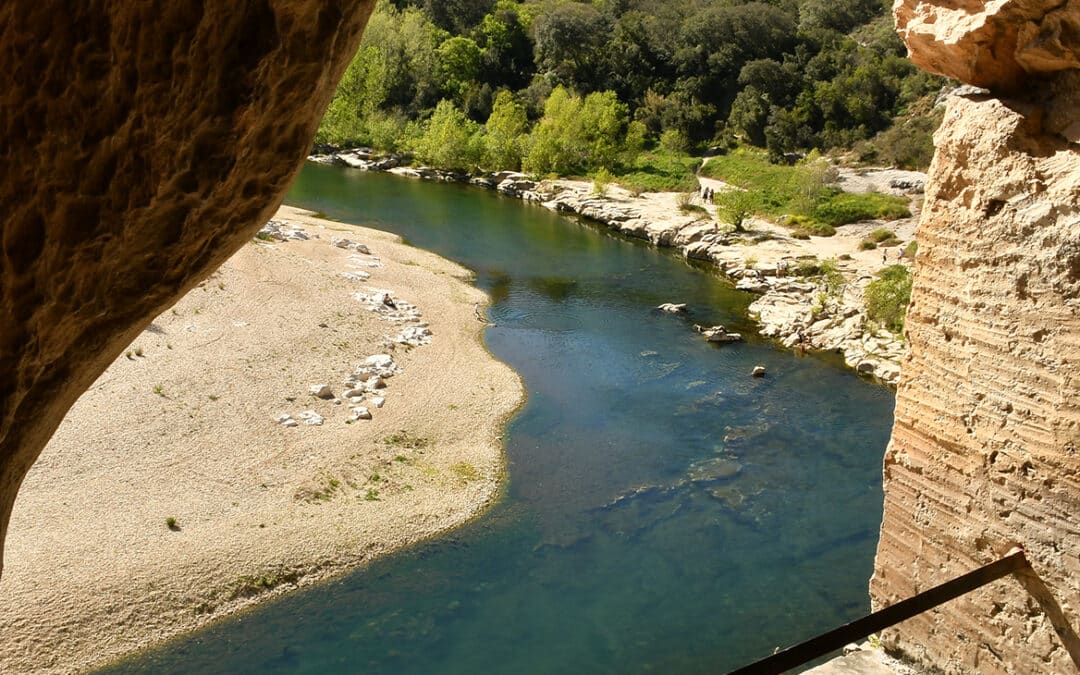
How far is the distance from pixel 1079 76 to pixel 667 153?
47817mm

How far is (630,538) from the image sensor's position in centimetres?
1567

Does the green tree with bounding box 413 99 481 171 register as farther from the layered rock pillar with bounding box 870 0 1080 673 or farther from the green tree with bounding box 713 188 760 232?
the layered rock pillar with bounding box 870 0 1080 673

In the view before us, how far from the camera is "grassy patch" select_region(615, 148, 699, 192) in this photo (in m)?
45.1

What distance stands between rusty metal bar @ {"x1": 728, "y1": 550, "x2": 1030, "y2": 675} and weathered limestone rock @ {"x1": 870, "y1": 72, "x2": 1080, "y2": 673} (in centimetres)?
21

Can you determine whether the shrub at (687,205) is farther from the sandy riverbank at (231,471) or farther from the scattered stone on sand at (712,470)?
the scattered stone on sand at (712,470)

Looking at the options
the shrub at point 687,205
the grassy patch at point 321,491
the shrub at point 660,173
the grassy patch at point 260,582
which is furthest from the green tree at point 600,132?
the grassy patch at point 260,582

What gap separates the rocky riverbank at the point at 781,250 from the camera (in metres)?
25.2

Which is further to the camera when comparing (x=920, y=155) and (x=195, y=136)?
(x=920, y=155)

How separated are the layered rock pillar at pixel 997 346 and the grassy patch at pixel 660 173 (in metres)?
36.8

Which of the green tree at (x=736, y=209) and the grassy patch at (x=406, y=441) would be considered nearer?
the grassy patch at (x=406, y=441)

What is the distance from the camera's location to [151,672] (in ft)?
40.6

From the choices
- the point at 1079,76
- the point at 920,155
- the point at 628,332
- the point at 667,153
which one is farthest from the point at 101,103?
the point at 667,153

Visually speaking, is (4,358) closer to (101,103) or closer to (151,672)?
(101,103)

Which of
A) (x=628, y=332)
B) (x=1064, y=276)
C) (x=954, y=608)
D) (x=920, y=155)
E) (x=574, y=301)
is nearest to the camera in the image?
(x=1064, y=276)
